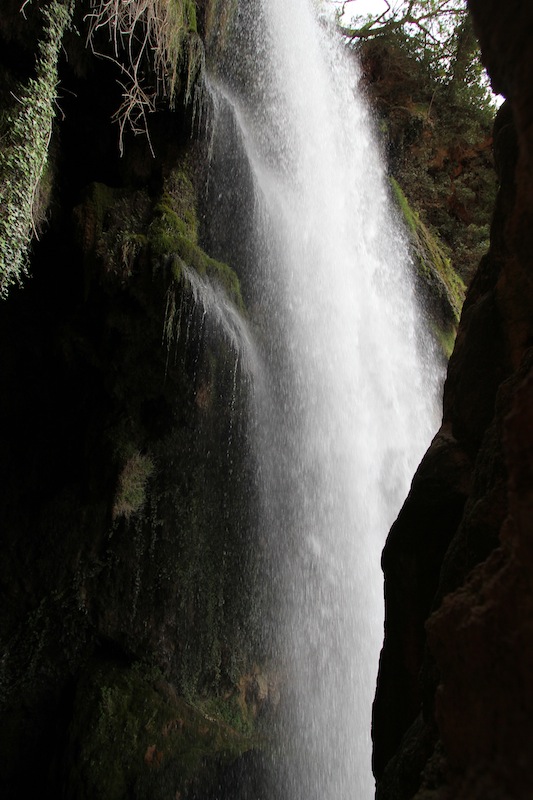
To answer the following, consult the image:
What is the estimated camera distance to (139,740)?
502 centimetres

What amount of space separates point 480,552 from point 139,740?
4.38 metres

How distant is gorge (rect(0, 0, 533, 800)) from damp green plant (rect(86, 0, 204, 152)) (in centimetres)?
3

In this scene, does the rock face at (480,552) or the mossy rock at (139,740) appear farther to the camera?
the mossy rock at (139,740)

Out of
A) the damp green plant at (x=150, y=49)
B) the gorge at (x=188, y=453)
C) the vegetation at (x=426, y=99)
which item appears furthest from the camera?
the vegetation at (x=426, y=99)

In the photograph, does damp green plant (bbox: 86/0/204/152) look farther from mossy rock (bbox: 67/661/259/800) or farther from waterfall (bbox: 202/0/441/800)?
mossy rock (bbox: 67/661/259/800)

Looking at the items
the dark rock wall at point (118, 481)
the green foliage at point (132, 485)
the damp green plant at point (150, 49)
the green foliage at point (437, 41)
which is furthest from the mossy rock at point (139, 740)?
the green foliage at point (437, 41)

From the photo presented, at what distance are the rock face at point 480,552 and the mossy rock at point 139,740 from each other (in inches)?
118

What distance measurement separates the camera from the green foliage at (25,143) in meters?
4.44

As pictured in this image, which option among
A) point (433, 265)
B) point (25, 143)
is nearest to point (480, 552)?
point (25, 143)

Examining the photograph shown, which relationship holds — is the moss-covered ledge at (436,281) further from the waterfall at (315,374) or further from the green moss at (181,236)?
the green moss at (181,236)

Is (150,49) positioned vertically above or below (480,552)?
above

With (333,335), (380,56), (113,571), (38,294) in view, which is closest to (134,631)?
(113,571)

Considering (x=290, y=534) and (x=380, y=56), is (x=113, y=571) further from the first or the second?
(x=380, y=56)

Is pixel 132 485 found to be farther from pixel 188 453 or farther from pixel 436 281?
pixel 436 281
